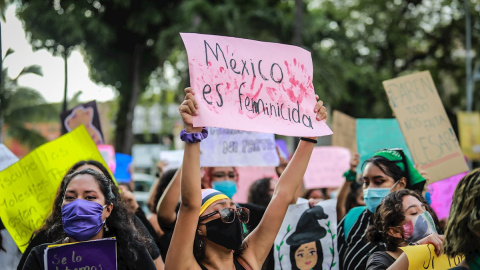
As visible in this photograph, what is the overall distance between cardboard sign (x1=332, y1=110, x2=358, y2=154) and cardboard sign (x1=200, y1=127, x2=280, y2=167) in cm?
162

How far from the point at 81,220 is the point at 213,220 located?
23.7 inches

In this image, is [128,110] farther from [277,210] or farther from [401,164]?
[277,210]

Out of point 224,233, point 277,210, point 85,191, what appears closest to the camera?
point 224,233

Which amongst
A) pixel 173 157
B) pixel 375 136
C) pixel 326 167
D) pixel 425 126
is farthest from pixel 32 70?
pixel 425 126

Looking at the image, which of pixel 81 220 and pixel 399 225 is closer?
pixel 81 220

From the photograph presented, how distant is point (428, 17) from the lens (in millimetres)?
26453

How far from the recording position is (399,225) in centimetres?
337

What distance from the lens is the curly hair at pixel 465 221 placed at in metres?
2.34

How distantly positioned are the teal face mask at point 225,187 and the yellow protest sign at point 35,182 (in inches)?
35.9

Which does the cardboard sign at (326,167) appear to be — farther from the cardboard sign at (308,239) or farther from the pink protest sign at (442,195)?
the cardboard sign at (308,239)

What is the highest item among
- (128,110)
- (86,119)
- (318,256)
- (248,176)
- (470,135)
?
(128,110)

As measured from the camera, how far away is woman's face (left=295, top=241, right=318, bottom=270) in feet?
13.3

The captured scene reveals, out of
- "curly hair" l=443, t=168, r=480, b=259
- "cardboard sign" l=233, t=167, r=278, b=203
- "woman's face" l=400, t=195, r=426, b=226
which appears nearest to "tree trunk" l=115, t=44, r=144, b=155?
"cardboard sign" l=233, t=167, r=278, b=203

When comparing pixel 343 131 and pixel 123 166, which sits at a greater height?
pixel 343 131
